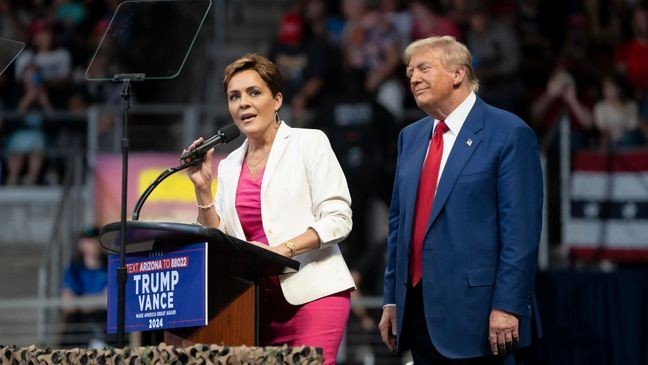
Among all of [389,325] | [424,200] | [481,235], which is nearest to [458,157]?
[424,200]

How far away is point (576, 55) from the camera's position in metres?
15.9

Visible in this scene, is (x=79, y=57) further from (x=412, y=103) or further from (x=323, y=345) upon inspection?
(x=323, y=345)

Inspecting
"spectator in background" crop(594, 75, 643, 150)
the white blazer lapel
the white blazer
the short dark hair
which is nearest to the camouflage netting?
the white blazer

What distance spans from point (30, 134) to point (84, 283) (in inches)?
119

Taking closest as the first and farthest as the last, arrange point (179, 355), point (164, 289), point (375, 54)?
1. point (179, 355)
2. point (164, 289)
3. point (375, 54)

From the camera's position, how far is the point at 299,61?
1459 cm

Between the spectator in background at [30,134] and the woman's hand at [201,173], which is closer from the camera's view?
the woman's hand at [201,173]

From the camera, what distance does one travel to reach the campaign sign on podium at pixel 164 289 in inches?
224

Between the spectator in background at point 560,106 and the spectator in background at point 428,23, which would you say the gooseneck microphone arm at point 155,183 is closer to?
the spectator in background at point 560,106

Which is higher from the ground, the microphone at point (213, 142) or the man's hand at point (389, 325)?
the microphone at point (213, 142)

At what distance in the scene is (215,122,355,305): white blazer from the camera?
6.18 meters

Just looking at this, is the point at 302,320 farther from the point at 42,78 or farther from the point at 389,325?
the point at 42,78

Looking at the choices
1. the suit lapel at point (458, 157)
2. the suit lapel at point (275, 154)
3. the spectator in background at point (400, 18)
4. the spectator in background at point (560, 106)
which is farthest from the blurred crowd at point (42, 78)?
the suit lapel at point (458, 157)

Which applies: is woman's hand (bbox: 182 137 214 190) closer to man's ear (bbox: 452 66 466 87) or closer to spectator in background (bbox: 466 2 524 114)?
man's ear (bbox: 452 66 466 87)
